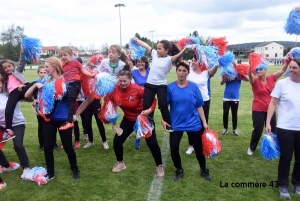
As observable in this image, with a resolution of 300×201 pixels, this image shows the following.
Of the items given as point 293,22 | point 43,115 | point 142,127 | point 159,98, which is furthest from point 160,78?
point 293,22

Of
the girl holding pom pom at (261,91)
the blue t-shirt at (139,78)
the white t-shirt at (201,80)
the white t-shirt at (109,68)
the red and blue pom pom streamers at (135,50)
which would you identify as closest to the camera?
the girl holding pom pom at (261,91)

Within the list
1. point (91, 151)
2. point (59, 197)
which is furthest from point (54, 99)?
point (91, 151)

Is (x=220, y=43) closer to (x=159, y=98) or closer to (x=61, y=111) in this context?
(x=159, y=98)

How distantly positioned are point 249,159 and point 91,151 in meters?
3.03

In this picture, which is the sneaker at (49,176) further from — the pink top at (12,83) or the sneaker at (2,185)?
the pink top at (12,83)

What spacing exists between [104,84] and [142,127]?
2.86 feet

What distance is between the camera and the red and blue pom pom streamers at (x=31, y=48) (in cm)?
447

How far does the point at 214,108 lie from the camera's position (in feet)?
34.9

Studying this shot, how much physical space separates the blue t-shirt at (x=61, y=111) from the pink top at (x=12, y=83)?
745 mm

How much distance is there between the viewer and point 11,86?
169 inches

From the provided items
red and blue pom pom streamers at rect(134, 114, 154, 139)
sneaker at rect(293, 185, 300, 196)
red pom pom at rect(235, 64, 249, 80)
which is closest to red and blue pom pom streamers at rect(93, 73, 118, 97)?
red and blue pom pom streamers at rect(134, 114, 154, 139)

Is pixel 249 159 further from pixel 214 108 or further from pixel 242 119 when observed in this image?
pixel 214 108

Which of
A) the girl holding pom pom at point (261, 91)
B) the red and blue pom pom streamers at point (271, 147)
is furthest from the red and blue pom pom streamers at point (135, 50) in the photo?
the red and blue pom pom streamers at point (271, 147)

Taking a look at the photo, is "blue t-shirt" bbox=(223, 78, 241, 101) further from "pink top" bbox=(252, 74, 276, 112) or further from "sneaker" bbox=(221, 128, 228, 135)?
"pink top" bbox=(252, 74, 276, 112)
